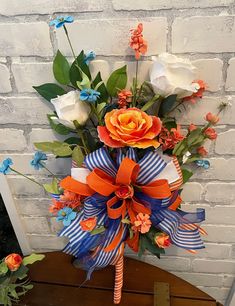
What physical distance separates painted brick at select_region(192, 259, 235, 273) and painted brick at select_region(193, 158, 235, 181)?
32cm

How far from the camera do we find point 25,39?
70cm

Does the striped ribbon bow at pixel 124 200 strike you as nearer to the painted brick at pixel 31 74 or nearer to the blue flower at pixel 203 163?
the blue flower at pixel 203 163

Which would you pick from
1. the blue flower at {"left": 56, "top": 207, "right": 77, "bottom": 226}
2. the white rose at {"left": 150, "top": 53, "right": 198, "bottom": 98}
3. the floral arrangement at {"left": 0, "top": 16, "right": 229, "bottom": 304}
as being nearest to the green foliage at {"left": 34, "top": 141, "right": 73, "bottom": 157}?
the floral arrangement at {"left": 0, "top": 16, "right": 229, "bottom": 304}

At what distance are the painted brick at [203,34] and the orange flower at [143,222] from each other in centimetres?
33

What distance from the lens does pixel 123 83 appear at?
71cm

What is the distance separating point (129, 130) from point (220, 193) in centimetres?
40

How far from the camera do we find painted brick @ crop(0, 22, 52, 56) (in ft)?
2.26

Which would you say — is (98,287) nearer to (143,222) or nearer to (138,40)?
(143,222)

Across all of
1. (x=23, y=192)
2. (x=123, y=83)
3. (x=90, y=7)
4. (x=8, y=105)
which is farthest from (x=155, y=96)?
(x=23, y=192)

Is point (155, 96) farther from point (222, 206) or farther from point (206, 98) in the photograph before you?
point (222, 206)

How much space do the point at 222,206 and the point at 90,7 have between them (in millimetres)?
586

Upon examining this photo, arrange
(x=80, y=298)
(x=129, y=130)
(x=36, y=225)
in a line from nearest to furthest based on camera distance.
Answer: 1. (x=129, y=130)
2. (x=80, y=298)
3. (x=36, y=225)

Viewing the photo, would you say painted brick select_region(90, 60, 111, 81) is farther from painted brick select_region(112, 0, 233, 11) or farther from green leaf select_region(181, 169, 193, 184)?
green leaf select_region(181, 169, 193, 184)

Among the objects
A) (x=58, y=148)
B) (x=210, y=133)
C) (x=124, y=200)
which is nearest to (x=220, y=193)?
(x=210, y=133)
